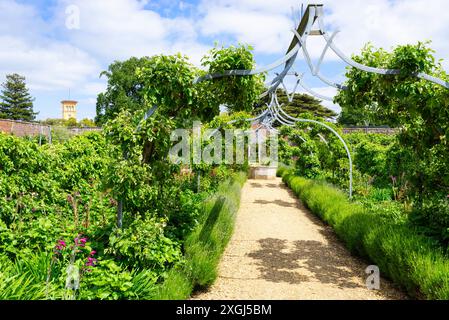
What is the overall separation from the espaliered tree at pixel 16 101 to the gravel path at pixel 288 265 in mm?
50319

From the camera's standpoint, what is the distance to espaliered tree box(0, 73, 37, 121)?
156 feet

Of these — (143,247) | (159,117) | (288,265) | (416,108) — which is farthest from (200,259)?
(416,108)

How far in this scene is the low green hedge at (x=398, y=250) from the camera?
353cm

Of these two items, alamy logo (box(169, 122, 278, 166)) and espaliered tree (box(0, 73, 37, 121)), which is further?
espaliered tree (box(0, 73, 37, 121))

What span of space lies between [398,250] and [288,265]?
1.64 meters

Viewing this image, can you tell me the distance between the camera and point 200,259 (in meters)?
4.15

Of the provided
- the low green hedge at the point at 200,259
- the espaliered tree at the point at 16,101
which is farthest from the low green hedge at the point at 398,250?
the espaliered tree at the point at 16,101

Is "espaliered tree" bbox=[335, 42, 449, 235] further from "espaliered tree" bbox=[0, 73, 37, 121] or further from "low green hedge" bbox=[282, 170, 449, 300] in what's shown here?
"espaliered tree" bbox=[0, 73, 37, 121]

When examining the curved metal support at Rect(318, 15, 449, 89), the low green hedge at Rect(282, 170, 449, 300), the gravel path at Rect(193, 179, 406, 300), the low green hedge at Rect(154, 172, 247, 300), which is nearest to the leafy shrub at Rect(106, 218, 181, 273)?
the low green hedge at Rect(154, 172, 247, 300)

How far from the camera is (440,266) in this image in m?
3.55

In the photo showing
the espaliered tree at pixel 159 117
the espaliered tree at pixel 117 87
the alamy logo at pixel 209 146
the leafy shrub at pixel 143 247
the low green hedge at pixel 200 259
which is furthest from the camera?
the espaliered tree at pixel 117 87

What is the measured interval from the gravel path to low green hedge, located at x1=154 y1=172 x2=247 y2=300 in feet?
0.77

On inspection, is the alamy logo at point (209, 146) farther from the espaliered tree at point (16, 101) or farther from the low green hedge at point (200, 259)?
the espaliered tree at point (16, 101)

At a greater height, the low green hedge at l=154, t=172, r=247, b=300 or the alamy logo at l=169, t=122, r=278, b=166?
the alamy logo at l=169, t=122, r=278, b=166
